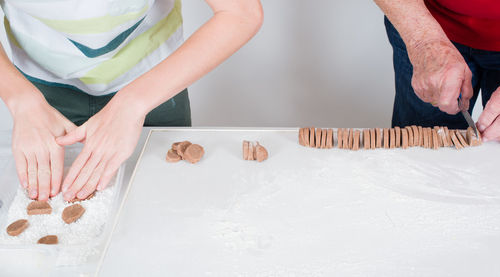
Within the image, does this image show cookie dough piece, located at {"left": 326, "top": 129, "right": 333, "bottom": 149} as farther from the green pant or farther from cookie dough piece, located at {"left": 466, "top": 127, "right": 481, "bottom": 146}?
the green pant

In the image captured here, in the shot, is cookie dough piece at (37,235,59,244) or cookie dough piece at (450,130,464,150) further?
cookie dough piece at (450,130,464,150)

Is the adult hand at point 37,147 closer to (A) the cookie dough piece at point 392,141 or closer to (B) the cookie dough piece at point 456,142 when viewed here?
(A) the cookie dough piece at point 392,141

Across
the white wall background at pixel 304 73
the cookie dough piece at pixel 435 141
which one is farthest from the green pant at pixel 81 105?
the white wall background at pixel 304 73

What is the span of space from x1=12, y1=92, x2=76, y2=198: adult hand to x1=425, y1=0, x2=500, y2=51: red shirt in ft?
3.26

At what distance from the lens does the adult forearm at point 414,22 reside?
118cm

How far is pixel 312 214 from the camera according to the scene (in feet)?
2.82

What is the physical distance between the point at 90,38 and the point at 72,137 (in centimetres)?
23

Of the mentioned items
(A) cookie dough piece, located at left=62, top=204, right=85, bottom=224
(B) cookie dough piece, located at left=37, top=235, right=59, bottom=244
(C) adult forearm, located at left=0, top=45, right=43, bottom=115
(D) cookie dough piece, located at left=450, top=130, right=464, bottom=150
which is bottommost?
(D) cookie dough piece, located at left=450, top=130, right=464, bottom=150

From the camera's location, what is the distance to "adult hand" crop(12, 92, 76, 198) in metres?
0.94

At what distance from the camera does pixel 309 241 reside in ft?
2.62

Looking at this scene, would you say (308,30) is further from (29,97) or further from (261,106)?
(29,97)

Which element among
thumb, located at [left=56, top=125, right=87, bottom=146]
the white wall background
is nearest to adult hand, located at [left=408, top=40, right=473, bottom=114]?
thumb, located at [left=56, top=125, right=87, bottom=146]

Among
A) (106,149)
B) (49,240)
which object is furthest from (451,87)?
(49,240)

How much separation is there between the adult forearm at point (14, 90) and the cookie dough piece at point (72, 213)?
0.82ft
